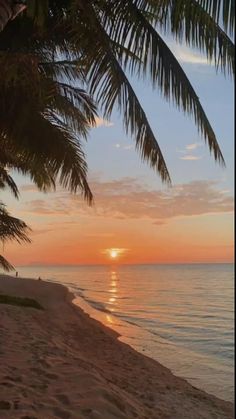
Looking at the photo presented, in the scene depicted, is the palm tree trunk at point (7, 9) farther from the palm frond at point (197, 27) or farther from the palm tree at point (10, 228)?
the palm tree at point (10, 228)

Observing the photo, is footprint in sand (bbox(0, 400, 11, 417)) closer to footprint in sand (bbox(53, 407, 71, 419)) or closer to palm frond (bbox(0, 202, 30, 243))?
footprint in sand (bbox(53, 407, 71, 419))

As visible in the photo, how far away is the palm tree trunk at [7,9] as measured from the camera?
4738 mm

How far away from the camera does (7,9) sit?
481 centimetres

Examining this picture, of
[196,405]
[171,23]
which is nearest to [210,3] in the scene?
[171,23]

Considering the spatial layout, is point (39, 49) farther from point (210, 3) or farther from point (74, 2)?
point (210, 3)

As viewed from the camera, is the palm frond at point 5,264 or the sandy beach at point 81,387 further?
the palm frond at point 5,264

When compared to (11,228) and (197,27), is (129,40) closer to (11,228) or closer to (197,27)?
(197,27)

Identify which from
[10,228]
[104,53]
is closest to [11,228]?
[10,228]

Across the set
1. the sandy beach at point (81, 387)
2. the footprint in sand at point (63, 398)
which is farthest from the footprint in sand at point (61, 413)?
the footprint in sand at point (63, 398)

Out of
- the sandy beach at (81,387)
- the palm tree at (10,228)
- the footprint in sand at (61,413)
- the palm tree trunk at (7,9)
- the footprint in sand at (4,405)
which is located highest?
the palm tree trunk at (7,9)

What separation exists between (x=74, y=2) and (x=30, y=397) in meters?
4.64

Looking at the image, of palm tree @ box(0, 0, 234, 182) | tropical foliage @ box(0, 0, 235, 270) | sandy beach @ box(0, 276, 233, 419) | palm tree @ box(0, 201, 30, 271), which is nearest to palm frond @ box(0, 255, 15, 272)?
palm tree @ box(0, 201, 30, 271)

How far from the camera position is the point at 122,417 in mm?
4902

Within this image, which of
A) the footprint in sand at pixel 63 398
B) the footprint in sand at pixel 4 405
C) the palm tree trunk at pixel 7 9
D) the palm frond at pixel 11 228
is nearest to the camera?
the footprint in sand at pixel 4 405
